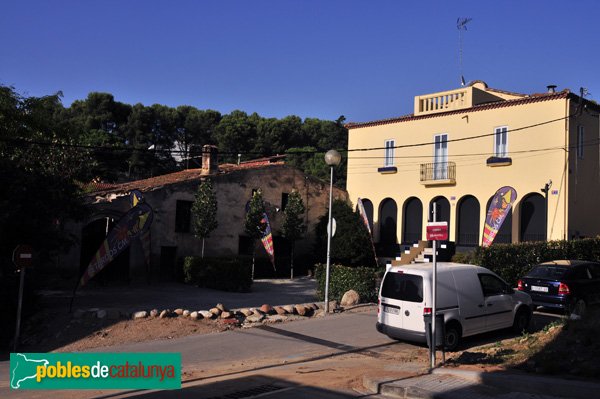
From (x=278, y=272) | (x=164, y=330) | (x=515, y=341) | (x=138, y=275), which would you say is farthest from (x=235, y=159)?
(x=515, y=341)

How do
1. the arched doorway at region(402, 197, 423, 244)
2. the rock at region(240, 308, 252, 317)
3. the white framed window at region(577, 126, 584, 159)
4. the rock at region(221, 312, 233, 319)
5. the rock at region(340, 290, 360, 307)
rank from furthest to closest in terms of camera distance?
the arched doorway at region(402, 197, 423, 244) < the white framed window at region(577, 126, 584, 159) < the rock at region(340, 290, 360, 307) < the rock at region(240, 308, 252, 317) < the rock at region(221, 312, 233, 319)

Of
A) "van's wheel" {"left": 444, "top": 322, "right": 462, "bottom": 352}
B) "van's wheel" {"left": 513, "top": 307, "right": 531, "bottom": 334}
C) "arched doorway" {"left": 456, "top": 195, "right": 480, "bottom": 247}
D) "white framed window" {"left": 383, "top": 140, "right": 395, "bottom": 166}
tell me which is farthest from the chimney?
"van's wheel" {"left": 444, "top": 322, "right": 462, "bottom": 352}

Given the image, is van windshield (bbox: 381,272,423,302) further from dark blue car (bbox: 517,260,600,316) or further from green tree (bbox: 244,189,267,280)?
green tree (bbox: 244,189,267,280)

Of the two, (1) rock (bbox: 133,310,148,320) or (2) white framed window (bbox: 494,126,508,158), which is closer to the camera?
(1) rock (bbox: 133,310,148,320)

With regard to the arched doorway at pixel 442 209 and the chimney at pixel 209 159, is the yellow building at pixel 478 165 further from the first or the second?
the chimney at pixel 209 159

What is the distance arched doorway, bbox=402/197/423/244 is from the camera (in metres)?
29.0

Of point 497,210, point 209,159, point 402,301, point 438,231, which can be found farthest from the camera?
point 209,159

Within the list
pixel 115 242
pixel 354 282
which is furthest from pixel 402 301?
pixel 115 242

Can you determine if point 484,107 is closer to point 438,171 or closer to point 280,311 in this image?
point 438,171

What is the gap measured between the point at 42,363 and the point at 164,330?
376 centimetres

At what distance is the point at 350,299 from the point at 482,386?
9.46m

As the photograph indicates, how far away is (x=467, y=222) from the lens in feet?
88.4

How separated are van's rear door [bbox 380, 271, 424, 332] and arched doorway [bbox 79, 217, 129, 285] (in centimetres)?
1541

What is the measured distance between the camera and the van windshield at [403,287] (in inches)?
429
